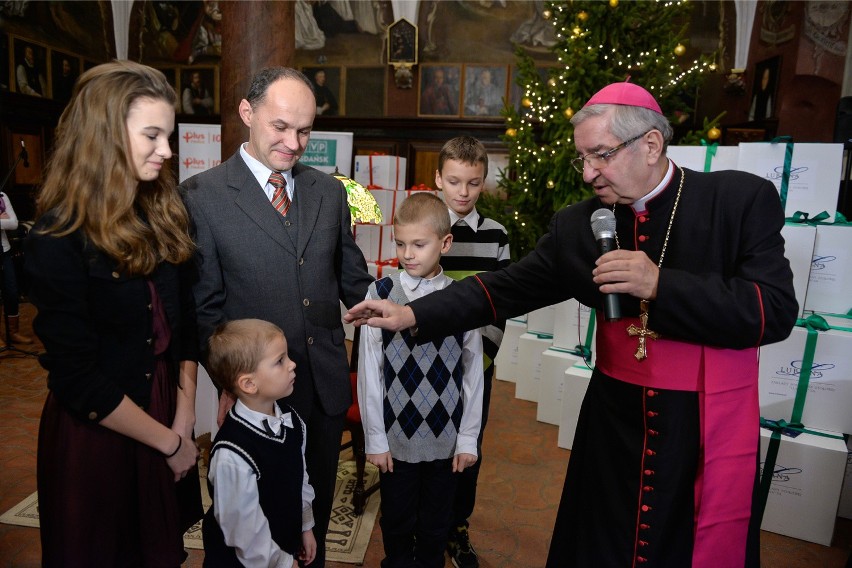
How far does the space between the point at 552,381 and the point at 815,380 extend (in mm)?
1720

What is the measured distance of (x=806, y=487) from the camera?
3.13 meters

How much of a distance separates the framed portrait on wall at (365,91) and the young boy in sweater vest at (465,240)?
819cm

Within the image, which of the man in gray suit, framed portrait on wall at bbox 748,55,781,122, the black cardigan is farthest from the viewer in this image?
framed portrait on wall at bbox 748,55,781,122

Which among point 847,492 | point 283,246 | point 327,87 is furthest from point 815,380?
point 327,87

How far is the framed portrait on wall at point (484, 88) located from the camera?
9.91 meters

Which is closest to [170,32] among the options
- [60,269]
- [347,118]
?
[347,118]

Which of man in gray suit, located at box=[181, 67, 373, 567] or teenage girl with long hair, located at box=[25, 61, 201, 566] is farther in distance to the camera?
man in gray suit, located at box=[181, 67, 373, 567]

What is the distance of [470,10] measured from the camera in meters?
9.97

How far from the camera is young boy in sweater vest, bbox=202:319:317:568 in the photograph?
1.64 m

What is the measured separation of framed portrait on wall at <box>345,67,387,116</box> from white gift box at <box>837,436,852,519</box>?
8777 millimetres

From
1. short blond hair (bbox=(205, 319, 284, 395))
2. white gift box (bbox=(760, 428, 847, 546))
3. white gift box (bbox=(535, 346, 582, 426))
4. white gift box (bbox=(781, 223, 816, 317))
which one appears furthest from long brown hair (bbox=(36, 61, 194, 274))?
white gift box (bbox=(535, 346, 582, 426))

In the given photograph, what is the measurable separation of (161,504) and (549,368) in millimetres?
3240

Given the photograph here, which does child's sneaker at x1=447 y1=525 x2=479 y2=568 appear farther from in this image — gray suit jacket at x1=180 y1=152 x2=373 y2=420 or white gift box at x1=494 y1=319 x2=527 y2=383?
white gift box at x1=494 y1=319 x2=527 y2=383

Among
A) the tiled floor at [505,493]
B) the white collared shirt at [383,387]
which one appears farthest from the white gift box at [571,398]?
the white collared shirt at [383,387]
